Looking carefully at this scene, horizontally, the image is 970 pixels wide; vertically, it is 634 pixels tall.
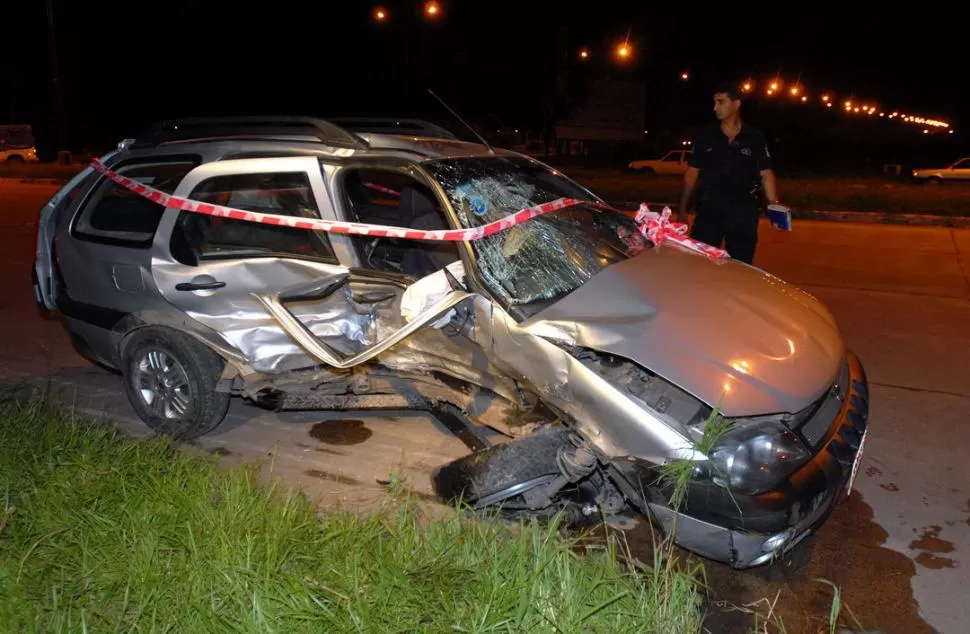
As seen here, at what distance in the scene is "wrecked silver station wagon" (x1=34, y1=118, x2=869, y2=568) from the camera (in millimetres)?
3260

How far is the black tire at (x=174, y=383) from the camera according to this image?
15.1 ft

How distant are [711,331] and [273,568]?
6.71ft

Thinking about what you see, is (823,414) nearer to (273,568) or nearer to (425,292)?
(425,292)

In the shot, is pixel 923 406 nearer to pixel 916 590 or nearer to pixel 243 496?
pixel 916 590

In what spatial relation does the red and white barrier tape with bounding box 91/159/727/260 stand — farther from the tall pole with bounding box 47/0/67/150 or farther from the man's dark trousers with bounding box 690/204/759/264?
the tall pole with bounding box 47/0/67/150

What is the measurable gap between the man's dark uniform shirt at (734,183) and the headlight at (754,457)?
130 inches

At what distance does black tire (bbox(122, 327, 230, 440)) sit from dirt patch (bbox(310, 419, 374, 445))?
0.58 metres

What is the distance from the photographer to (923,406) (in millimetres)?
5301

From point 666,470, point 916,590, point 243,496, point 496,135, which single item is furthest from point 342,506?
point 496,135

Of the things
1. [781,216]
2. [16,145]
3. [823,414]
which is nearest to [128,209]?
[823,414]

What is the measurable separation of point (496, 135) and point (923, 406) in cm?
3910

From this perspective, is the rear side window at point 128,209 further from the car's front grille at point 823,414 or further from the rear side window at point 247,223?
the car's front grille at point 823,414

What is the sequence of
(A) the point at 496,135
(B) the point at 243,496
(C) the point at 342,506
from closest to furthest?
(B) the point at 243,496 < (C) the point at 342,506 < (A) the point at 496,135

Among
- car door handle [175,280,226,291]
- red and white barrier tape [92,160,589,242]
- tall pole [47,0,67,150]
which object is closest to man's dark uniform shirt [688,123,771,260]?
red and white barrier tape [92,160,589,242]
